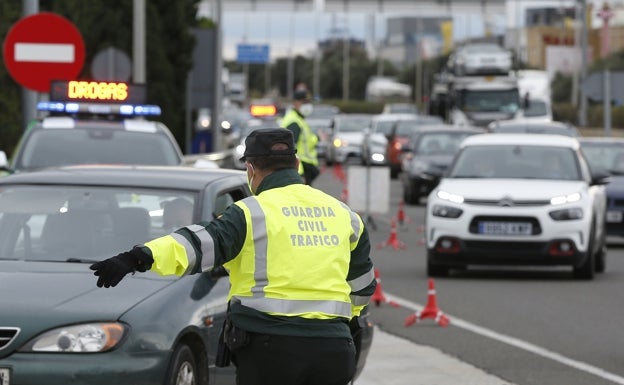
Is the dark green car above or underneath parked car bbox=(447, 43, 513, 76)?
above

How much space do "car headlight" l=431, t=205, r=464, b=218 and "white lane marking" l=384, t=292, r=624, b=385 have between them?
2568mm

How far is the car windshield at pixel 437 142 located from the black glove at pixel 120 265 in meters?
29.7

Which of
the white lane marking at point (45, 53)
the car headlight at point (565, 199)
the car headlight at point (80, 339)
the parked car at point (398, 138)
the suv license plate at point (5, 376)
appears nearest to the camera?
the suv license plate at point (5, 376)

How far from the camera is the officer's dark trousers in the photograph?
6.34m

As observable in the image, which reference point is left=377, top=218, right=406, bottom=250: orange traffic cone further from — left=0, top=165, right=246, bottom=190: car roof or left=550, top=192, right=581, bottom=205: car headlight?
left=0, top=165, right=246, bottom=190: car roof

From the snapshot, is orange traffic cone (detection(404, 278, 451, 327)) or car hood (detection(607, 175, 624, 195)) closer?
orange traffic cone (detection(404, 278, 451, 327))

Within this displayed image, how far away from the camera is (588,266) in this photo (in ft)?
62.1

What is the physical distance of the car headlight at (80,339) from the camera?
7930mm

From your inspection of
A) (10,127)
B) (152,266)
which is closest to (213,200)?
(152,266)

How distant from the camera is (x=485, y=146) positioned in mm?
20500

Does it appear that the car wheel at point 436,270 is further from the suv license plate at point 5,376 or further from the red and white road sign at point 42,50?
the suv license plate at point 5,376

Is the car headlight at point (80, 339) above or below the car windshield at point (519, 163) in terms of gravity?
above

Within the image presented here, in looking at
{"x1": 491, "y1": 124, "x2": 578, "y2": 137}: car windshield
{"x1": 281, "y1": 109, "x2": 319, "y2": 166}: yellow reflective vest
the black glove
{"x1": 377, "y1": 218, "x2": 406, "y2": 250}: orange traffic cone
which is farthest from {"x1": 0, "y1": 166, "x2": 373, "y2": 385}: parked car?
{"x1": 491, "y1": 124, "x2": 578, "y2": 137}: car windshield

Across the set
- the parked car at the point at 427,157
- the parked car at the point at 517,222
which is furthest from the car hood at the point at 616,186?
the parked car at the point at 427,157
